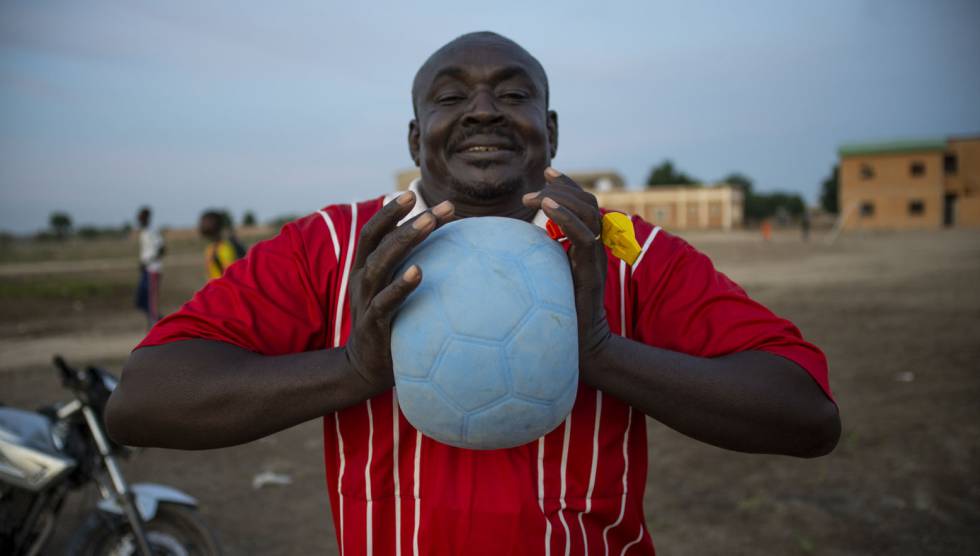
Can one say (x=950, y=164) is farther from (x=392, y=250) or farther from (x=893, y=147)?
(x=392, y=250)

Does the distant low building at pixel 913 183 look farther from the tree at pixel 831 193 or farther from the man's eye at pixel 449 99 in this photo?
the man's eye at pixel 449 99

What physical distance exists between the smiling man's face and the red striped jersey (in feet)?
1.03

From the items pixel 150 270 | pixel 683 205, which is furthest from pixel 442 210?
pixel 683 205

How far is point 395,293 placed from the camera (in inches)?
51.6

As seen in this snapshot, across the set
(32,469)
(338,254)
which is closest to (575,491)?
(338,254)

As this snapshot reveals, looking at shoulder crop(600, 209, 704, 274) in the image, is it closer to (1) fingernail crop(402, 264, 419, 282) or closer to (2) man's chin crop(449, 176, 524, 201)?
(2) man's chin crop(449, 176, 524, 201)

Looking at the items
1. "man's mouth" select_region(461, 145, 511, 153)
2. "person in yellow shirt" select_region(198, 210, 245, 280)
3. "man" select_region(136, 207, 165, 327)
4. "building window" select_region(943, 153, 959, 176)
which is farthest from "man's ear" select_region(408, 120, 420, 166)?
"building window" select_region(943, 153, 959, 176)

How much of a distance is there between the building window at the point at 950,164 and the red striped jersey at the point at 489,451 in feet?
176

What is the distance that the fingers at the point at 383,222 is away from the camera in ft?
4.47

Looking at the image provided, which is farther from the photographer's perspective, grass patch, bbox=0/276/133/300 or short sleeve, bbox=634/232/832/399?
grass patch, bbox=0/276/133/300

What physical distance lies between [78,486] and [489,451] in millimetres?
2968

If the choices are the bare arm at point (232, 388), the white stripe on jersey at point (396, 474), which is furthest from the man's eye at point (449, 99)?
the white stripe on jersey at point (396, 474)

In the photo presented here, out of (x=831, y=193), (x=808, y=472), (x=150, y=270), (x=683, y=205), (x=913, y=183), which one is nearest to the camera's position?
(x=808, y=472)

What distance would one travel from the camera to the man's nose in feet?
5.86
